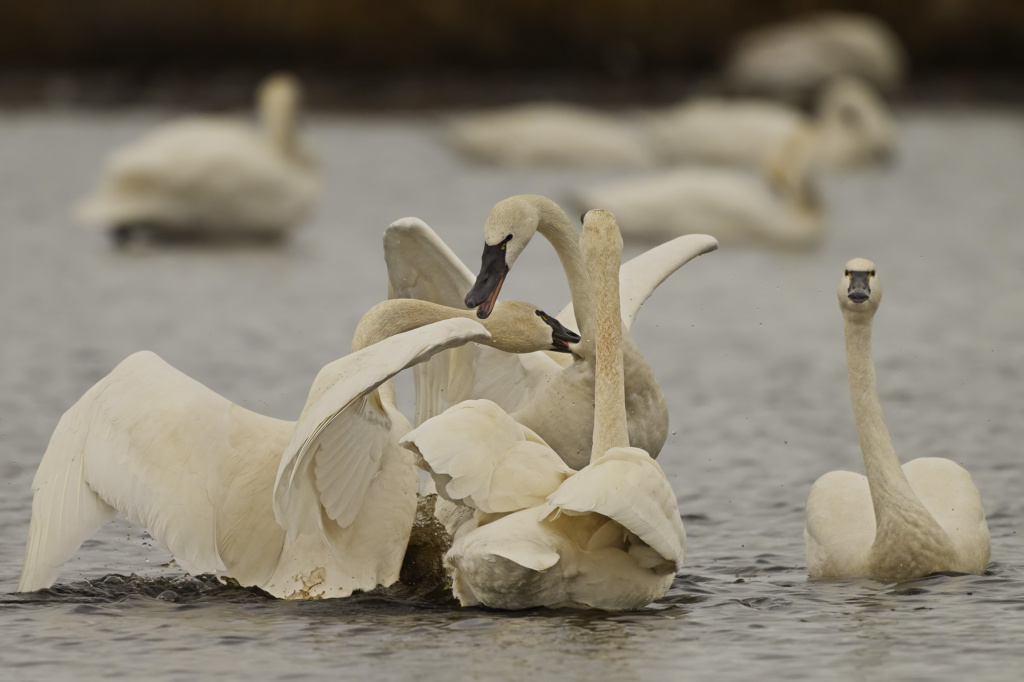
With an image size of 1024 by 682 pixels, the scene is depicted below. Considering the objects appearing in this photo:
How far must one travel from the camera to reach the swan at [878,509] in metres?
7.05

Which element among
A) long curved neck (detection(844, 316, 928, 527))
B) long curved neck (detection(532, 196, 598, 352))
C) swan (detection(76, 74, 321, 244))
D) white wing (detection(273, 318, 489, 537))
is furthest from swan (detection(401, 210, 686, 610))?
swan (detection(76, 74, 321, 244))

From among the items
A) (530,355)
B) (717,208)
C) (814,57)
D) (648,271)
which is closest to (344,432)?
(530,355)

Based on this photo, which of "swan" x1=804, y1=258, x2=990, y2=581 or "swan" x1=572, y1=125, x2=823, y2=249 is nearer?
"swan" x1=804, y1=258, x2=990, y2=581

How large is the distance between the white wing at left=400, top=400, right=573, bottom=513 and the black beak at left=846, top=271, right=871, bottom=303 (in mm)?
1478

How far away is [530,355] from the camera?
8336 mm

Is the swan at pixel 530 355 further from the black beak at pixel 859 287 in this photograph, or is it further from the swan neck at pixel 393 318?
the black beak at pixel 859 287

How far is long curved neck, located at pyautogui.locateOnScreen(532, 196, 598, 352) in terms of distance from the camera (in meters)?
7.82

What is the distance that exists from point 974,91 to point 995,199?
9.35 m

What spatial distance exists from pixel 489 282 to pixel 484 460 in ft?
3.22

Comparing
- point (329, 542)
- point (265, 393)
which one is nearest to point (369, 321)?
point (329, 542)

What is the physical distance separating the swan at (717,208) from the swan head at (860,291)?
31.7ft

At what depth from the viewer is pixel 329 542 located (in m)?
7.07

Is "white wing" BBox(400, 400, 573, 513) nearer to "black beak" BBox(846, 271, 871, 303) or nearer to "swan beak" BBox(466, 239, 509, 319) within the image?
"swan beak" BBox(466, 239, 509, 319)

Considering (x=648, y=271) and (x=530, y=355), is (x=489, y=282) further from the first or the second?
(x=648, y=271)
